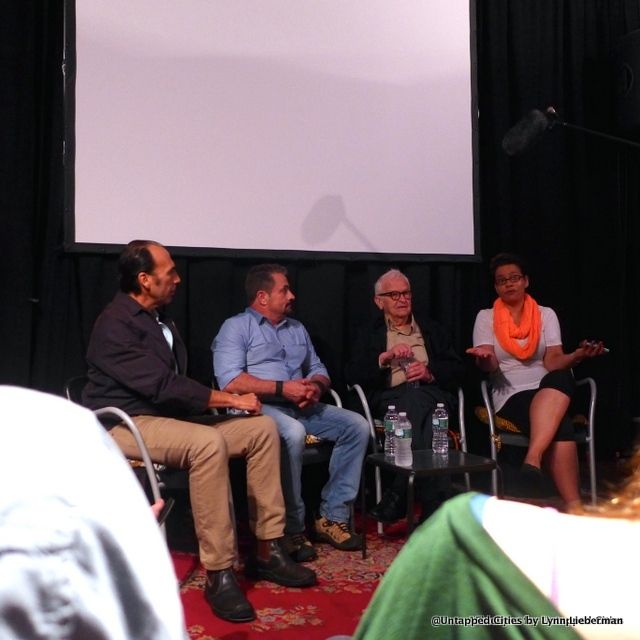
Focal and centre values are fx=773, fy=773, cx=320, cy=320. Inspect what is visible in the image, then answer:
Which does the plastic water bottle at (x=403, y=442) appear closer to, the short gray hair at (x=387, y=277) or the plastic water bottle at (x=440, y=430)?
the plastic water bottle at (x=440, y=430)

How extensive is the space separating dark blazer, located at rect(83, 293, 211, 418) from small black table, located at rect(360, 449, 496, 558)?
0.70 m

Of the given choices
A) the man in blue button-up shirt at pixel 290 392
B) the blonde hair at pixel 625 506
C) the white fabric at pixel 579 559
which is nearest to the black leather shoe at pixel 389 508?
the man in blue button-up shirt at pixel 290 392

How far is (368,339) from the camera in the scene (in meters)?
3.55

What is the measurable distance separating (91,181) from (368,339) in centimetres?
140

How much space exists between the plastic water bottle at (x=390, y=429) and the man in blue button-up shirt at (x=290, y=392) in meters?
0.09

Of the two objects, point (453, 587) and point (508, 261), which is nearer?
point (453, 587)

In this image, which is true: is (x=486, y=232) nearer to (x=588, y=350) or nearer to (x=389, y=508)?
(x=588, y=350)

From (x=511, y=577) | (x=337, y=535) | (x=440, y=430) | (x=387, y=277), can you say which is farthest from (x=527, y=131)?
(x=511, y=577)

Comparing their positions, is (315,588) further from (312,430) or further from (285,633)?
(312,430)

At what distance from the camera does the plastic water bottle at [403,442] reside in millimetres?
2808

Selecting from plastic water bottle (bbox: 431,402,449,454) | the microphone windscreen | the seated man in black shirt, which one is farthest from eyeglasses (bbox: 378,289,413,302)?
the seated man in black shirt

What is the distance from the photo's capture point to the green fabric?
510 millimetres

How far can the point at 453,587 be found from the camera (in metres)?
0.54

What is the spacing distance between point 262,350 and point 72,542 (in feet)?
9.24
